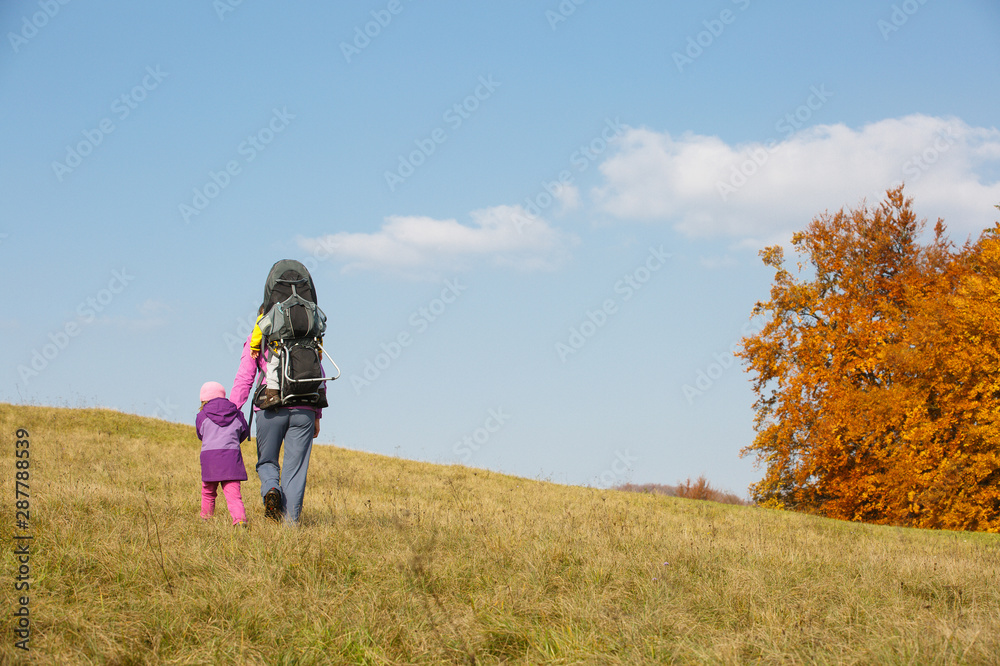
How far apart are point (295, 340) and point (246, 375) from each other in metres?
0.69

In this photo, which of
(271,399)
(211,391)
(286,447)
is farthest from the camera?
(211,391)

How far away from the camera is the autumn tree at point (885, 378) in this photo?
21219 mm

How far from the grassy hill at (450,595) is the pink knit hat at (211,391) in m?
1.23

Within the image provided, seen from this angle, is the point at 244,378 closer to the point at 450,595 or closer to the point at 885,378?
the point at 450,595

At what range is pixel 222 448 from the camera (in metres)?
7.38

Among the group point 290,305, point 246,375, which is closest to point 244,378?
point 246,375

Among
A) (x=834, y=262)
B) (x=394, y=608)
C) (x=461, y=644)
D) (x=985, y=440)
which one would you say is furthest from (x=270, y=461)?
(x=834, y=262)

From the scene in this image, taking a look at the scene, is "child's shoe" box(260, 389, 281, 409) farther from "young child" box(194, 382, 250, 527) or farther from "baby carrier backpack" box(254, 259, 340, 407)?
"young child" box(194, 382, 250, 527)

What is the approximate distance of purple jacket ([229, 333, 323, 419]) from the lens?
7086 mm

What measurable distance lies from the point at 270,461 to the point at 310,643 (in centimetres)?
323

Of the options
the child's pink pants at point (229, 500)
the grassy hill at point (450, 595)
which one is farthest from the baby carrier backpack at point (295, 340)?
the grassy hill at point (450, 595)

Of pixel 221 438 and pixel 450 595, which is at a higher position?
pixel 221 438

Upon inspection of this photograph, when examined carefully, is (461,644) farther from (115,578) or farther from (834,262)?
(834,262)

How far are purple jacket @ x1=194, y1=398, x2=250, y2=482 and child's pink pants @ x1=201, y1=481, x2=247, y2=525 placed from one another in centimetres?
15
